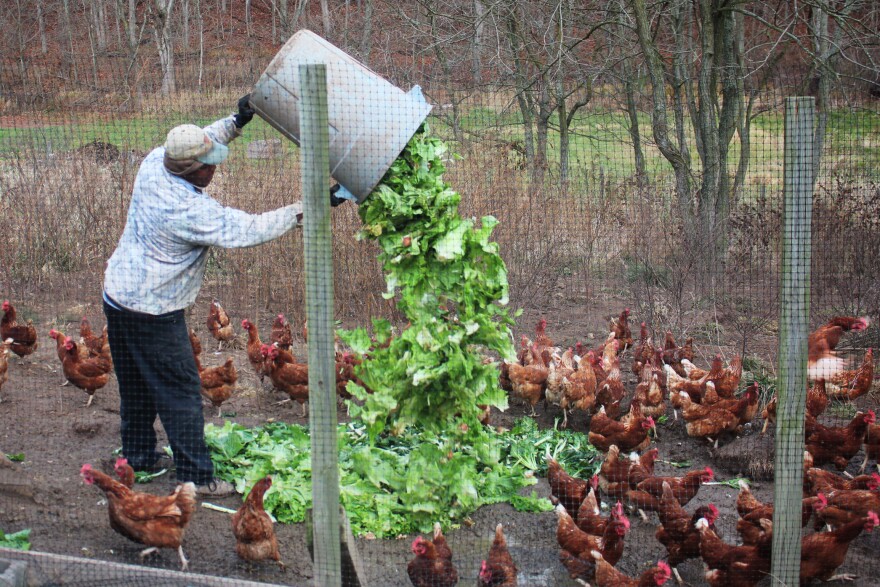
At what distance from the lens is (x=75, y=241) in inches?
355

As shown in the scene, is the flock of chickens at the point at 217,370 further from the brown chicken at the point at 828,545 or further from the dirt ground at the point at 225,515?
the brown chicken at the point at 828,545

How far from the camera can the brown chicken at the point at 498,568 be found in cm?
429

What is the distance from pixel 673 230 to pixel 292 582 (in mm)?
5516

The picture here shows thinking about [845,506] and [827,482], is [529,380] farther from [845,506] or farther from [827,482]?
[845,506]

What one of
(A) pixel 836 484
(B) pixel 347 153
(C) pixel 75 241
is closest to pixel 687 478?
(A) pixel 836 484

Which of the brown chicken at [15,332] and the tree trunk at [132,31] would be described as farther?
the tree trunk at [132,31]

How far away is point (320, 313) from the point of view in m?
3.67

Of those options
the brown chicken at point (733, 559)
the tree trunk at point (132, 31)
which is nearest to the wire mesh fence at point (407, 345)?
the brown chicken at point (733, 559)

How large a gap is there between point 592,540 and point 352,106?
2619mm

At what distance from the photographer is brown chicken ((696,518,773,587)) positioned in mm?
4344

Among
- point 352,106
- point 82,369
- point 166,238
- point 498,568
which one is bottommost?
point 498,568

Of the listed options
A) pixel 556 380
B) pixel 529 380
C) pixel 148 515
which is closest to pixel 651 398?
pixel 556 380

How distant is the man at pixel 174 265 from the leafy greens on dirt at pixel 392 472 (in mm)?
415

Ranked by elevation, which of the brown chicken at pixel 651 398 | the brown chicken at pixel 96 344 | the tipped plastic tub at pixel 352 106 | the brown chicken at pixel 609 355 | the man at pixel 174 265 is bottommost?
the brown chicken at pixel 651 398
